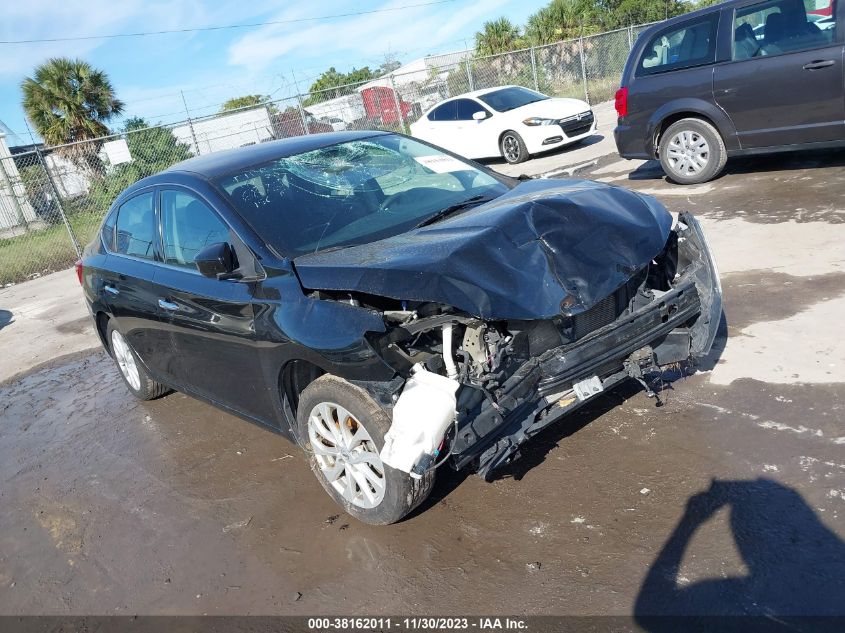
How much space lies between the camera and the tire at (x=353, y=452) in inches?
124

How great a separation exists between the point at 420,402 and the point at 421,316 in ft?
1.31

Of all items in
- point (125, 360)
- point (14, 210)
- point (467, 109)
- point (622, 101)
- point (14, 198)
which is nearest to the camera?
point (125, 360)

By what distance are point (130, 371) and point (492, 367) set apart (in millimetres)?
3812

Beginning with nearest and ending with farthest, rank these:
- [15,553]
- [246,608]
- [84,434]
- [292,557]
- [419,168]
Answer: [246,608]
[292,557]
[15,553]
[419,168]
[84,434]

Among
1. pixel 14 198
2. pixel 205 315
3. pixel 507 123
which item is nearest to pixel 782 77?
pixel 205 315

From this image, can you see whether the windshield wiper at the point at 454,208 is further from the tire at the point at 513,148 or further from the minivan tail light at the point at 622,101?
the tire at the point at 513,148

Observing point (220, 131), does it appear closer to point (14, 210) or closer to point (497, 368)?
point (14, 210)

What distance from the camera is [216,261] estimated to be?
3525mm

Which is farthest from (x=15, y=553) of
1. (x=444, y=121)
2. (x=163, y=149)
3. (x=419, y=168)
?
(x=163, y=149)

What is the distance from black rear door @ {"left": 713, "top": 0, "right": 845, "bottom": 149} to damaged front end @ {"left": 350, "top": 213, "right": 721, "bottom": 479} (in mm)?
5139

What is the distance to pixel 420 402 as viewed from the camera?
2904mm

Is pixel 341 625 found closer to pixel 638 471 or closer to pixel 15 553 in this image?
pixel 638 471

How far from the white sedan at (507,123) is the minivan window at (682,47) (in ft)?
16.3

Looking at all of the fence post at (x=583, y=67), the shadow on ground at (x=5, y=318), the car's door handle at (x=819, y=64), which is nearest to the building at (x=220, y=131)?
the shadow on ground at (x=5, y=318)
